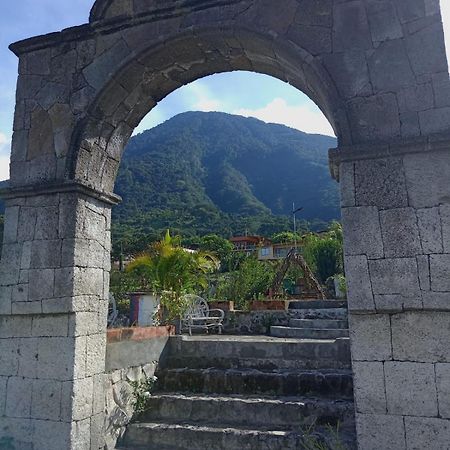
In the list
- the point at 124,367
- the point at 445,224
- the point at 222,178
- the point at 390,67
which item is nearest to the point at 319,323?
the point at 124,367

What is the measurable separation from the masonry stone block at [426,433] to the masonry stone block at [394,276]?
2.81ft

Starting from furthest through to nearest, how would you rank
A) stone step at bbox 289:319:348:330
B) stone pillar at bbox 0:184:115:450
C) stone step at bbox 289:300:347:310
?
1. stone step at bbox 289:300:347:310
2. stone step at bbox 289:319:348:330
3. stone pillar at bbox 0:184:115:450

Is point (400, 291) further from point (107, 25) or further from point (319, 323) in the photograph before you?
point (319, 323)

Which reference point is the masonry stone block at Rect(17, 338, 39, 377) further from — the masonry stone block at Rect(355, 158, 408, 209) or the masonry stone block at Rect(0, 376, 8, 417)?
the masonry stone block at Rect(355, 158, 408, 209)

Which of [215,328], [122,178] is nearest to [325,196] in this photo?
[122,178]

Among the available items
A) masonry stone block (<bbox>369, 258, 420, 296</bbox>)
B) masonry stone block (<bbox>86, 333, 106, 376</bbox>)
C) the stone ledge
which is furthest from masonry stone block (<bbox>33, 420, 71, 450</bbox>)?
masonry stone block (<bbox>369, 258, 420, 296</bbox>)

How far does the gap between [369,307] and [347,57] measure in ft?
6.69

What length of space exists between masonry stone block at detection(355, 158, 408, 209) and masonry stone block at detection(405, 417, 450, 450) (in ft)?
4.95

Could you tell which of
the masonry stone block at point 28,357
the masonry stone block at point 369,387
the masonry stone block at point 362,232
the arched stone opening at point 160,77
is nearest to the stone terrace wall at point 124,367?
the masonry stone block at point 28,357

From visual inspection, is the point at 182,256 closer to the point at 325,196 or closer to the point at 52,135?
the point at 52,135

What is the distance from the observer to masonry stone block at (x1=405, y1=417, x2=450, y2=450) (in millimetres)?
2943

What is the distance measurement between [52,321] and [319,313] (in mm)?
6941

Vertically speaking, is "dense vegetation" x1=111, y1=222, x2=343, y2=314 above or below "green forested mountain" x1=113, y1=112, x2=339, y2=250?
below

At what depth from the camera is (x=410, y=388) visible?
3057 millimetres
